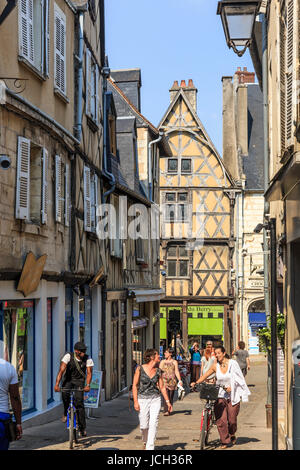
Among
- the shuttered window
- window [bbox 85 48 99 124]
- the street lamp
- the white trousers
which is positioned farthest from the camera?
window [bbox 85 48 99 124]

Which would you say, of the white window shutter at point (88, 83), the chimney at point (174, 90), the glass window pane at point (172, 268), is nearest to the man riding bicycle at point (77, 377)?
the white window shutter at point (88, 83)

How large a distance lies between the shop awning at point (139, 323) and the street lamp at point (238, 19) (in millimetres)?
15592

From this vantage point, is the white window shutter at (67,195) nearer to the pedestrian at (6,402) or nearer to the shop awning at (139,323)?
the pedestrian at (6,402)

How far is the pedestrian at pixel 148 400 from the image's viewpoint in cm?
955

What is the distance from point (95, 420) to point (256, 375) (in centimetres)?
1554

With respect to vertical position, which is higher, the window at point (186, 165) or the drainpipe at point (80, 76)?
the window at point (186, 165)

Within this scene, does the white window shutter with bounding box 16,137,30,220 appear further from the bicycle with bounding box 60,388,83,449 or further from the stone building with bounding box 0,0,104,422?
the bicycle with bounding box 60,388,83,449

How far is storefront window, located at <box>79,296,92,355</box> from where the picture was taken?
53.7 feet

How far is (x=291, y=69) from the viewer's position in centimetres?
838

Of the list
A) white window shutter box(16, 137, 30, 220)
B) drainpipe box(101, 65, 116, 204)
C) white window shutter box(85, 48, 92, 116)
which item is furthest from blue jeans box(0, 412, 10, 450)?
drainpipe box(101, 65, 116, 204)

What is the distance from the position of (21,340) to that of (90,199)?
537 cm

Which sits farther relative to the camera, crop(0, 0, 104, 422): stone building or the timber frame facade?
the timber frame facade
